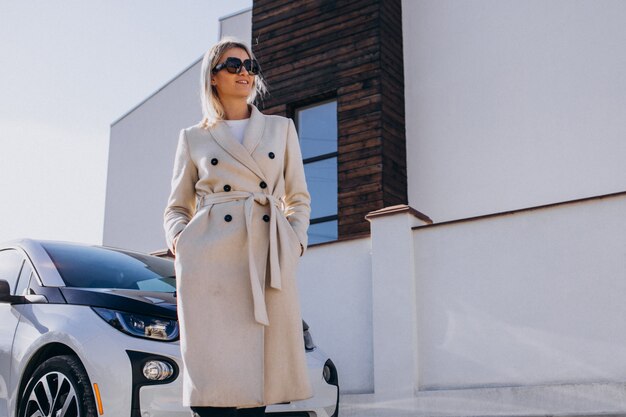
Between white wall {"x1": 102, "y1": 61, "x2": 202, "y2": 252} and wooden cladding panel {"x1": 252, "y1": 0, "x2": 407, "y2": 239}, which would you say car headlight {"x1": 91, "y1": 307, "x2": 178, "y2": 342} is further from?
white wall {"x1": 102, "y1": 61, "x2": 202, "y2": 252}

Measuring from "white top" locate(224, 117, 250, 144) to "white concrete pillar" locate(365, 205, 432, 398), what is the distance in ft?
14.2

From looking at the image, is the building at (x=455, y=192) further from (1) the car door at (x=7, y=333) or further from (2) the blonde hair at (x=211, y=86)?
(2) the blonde hair at (x=211, y=86)

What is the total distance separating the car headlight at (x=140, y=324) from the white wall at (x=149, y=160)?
9.73 meters

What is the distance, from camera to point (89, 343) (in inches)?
195

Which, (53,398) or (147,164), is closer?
(53,398)

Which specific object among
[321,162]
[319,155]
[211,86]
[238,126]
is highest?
[319,155]

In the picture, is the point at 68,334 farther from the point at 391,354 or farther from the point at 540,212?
the point at 540,212

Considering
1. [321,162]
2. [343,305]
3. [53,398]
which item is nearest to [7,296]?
[53,398]

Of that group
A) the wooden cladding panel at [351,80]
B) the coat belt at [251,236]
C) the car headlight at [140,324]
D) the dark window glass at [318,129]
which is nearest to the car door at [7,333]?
the car headlight at [140,324]

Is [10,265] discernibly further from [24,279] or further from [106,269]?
[106,269]

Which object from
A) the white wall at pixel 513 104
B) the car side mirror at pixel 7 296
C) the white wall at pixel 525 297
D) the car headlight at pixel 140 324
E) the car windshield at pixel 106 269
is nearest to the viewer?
the car headlight at pixel 140 324

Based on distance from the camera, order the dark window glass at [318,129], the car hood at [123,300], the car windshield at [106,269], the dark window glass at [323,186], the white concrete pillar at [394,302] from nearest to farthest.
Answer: the car hood at [123,300]
the car windshield at [106,269]
the white concrete pillar at [394,302]
the dark window glass at [323,186]
the dark window glass at [318,129]

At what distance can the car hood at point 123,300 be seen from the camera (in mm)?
5160

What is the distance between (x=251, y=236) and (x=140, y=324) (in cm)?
200
